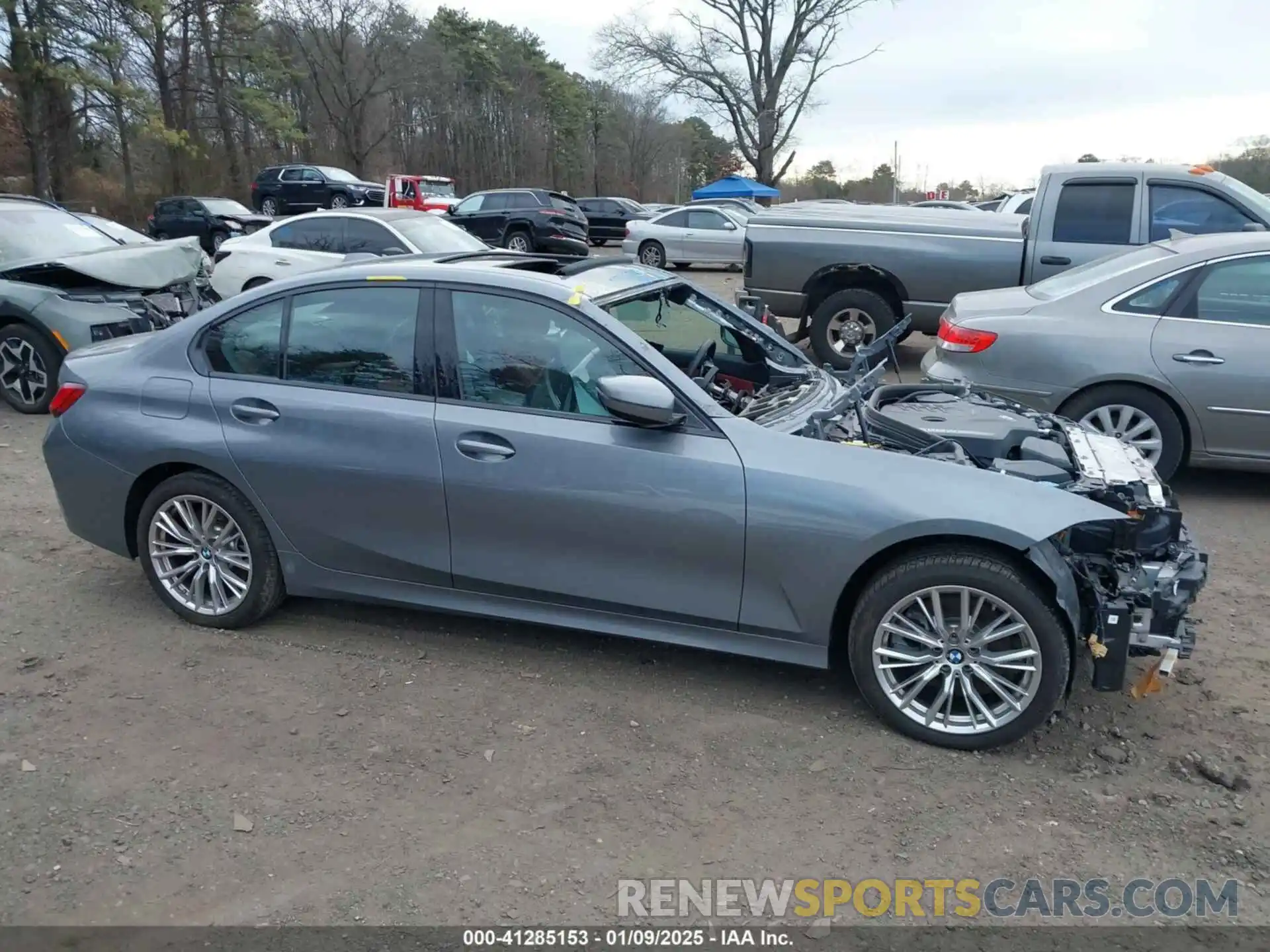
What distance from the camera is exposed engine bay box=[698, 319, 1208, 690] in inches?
133

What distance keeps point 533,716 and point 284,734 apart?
0.92 metres

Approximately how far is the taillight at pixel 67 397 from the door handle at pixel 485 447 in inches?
77.8

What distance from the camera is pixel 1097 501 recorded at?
11.6 feet

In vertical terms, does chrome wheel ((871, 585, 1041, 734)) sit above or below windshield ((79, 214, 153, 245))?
below

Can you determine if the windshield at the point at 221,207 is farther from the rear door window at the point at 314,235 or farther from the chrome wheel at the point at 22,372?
the chrome wheel at the point at 22,372

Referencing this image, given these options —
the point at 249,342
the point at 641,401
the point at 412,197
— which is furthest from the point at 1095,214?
the point at 412,197

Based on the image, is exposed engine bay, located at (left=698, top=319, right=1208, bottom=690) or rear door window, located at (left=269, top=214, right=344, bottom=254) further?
rear door window, located at (left=269, top=214, right=344, bottom=254)

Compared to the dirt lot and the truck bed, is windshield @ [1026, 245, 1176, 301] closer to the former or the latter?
the truck bed

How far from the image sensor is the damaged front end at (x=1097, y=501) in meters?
3.38

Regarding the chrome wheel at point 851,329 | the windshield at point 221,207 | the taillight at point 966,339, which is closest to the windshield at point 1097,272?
the taillight at point 966,339

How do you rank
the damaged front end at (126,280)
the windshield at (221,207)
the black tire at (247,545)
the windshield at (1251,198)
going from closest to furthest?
the black tire at (247,545) < the windshield at (1251,198) < the damaged front end at (126,280) < the windshield at (221,207)

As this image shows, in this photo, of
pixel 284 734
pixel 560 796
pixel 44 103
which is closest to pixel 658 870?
pixel 560 796

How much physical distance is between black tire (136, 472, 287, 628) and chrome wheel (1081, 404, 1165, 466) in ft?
16.0

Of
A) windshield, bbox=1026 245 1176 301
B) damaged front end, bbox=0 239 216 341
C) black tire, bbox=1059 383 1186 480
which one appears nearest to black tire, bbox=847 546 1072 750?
black tire, bbox=1059 383 1186 480
